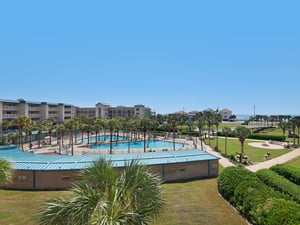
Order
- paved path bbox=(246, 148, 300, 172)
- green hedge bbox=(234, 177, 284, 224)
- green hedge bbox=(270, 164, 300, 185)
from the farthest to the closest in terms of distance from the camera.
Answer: paved path bbox=(246, 148, 300, 172), green hedge bbox=(270, 164, 300, 185), green hedge bbox=(234, 177, 284, 224)

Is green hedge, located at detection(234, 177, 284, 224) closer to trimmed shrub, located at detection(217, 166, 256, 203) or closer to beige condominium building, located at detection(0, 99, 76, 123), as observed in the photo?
trimmed shrub, located at detection(217, 166, 256, 203)

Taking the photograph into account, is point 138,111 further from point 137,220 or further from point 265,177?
point 137,220

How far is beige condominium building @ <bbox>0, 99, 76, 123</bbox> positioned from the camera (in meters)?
55.9

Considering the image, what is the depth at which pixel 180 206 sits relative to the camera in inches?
612

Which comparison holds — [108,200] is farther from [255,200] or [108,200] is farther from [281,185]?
[281,185]

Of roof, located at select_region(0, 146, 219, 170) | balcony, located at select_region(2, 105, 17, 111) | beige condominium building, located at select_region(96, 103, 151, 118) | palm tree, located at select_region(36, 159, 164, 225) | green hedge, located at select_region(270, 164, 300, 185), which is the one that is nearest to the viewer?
palm tree, located at select_region(36, 159, 164, 225)

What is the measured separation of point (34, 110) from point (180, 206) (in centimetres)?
6467

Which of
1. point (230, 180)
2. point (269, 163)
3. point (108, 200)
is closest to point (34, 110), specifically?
point (269, 163)

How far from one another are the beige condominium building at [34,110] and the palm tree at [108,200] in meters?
58.2

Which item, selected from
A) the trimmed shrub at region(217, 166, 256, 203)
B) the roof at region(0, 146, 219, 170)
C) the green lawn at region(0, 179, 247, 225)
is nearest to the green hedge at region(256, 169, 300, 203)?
the trimmed shrub at region(217, 166, 256, 203)

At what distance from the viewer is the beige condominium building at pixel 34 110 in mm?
55872

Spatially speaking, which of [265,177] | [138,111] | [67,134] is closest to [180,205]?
[265,177]

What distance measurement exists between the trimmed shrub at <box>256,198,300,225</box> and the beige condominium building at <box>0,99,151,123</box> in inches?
2341

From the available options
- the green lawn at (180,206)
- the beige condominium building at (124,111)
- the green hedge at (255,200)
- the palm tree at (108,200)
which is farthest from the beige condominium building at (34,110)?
the palm tree at (108,200)
